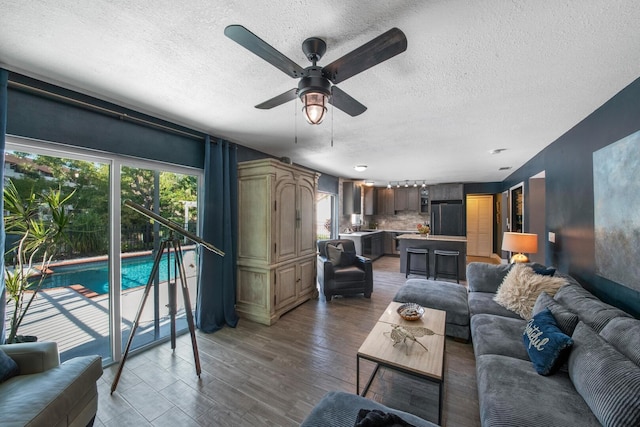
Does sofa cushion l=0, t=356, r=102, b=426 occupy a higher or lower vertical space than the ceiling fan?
lower

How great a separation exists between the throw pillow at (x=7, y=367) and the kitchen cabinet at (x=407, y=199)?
26.9 ft

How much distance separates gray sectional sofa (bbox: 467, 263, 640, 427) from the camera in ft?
3.79

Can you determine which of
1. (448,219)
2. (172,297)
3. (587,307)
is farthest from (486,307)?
(448,219)

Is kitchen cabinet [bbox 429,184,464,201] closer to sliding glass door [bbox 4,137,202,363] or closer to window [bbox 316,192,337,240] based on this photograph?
window [bbox 316,192,337,240]

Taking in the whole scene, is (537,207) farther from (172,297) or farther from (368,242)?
(172,297)

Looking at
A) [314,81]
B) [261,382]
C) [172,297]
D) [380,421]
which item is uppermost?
[314,81]

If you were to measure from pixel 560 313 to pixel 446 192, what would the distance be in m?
6.20

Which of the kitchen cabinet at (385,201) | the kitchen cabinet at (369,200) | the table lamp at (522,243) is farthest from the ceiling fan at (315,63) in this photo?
the kitchen cabinet at (385,201)

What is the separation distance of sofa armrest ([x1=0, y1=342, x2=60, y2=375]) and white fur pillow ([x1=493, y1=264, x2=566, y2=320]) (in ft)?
12.5

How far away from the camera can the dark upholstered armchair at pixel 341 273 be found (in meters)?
4.02

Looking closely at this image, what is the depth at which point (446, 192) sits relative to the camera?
7.50 m

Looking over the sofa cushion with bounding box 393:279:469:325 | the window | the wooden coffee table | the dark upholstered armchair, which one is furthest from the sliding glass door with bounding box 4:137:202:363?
the window

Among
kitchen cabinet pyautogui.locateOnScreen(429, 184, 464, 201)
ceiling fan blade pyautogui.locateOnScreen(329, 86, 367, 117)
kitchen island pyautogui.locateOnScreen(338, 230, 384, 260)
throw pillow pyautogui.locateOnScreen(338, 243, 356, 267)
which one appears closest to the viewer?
ceiling fan blade pyautogui.locateOnScreen(329, 86, 367, 117)

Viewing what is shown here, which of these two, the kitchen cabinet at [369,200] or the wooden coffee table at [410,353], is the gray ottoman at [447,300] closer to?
the wooden coffee table at [410,353]
